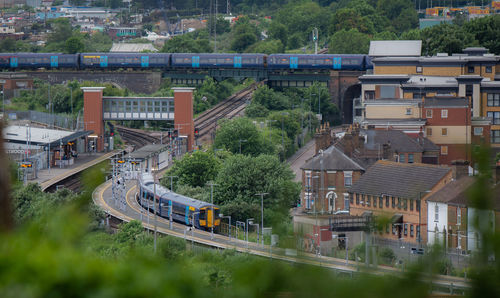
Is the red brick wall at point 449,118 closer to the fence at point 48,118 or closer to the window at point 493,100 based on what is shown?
the window at point 493,100

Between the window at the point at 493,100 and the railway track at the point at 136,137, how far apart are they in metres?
21.3

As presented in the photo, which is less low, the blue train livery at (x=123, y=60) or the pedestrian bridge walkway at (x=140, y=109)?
the blue train livery at (x=123, y=60)

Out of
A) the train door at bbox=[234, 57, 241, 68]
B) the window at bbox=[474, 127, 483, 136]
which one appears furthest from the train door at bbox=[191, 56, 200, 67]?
the window at bbox=[474, 127, 483, 136]

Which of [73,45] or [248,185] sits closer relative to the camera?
[248,185]

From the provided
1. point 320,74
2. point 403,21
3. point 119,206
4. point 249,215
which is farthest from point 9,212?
point 403,21

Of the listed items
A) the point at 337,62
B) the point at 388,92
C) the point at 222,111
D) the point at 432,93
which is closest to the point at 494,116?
the point at 432,93

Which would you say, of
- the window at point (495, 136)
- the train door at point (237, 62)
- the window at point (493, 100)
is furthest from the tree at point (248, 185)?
the train door at point (237, 62)

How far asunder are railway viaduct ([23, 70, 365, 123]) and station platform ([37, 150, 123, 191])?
20864mm

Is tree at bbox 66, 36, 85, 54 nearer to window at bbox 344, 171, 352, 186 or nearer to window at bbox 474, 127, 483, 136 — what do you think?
window at bbox 474, 127, 483, 136

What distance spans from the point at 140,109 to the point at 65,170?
9170mm

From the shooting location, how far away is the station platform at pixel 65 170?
43.2m

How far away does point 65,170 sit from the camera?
4728 centimetres

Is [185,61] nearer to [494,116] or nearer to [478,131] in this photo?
[494,116]

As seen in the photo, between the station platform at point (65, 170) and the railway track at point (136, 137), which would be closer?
the station platform at point (65, 170)
